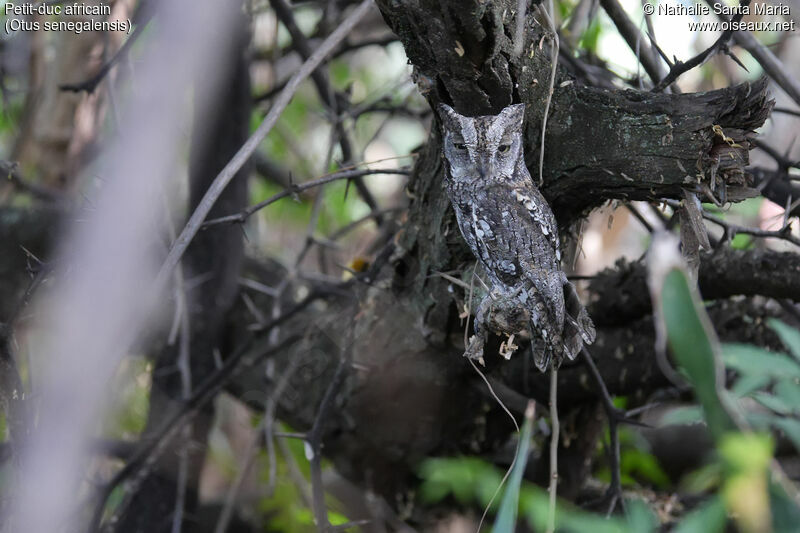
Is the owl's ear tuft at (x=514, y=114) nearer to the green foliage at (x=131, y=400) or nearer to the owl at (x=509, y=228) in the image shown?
the owl at (x=509, y=228)

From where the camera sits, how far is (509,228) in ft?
4.31

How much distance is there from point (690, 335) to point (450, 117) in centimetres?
81

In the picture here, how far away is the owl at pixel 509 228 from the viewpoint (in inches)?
51.6

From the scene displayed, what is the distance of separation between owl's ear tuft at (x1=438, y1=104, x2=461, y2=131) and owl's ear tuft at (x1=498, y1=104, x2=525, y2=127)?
9cm

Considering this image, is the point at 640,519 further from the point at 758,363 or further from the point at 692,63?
the point at 692,63

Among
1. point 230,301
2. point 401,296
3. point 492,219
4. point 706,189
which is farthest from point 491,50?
point 230,301

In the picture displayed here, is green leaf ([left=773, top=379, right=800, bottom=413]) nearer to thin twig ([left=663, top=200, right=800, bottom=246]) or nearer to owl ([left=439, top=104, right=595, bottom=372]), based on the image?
owl ([left=439, top=104, right=595, bottom=372])

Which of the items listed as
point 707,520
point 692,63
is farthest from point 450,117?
point 707,520

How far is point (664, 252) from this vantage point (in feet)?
2.10

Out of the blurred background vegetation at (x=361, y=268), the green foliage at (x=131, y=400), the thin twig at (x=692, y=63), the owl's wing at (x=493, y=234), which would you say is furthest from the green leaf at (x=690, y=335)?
the green foliage at (x=131, y=400)

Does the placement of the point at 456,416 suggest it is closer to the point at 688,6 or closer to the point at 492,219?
the point at 492,219

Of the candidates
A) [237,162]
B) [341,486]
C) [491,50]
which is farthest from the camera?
[341,486]

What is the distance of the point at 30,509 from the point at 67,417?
0.26 feet

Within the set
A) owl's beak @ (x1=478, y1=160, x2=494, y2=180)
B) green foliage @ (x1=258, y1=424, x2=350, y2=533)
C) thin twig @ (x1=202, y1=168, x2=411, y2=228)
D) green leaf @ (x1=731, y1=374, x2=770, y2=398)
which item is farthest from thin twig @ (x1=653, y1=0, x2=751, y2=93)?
green foliage @ (x1=258, y1=424, x2=350, y2=533)
